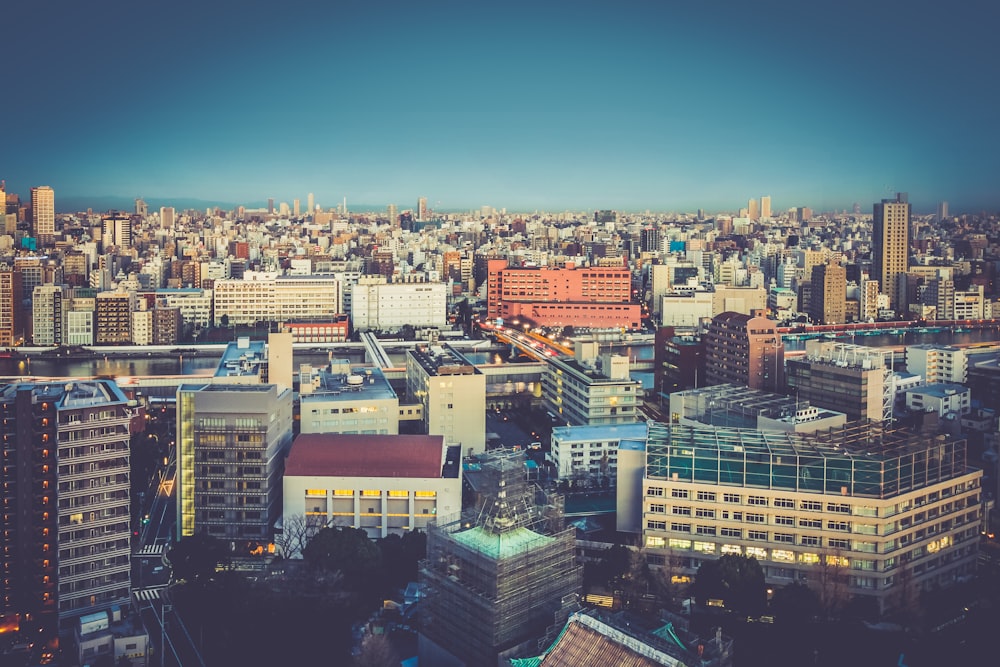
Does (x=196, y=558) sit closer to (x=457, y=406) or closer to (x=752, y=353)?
(x=457, y=406)

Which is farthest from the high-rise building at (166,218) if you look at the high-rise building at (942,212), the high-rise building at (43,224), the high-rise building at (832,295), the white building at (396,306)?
the high-rise building at (942,212)

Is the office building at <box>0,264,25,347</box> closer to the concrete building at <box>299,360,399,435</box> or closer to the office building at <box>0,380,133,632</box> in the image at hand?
the concrete building at <box>299,360,399,435</box>

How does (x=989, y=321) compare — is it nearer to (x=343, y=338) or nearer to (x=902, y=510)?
(x=343, y=338)

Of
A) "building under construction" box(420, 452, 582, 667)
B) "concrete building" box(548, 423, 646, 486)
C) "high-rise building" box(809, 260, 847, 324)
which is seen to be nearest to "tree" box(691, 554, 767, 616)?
"building under construction" box(420, 452, 582, 667)

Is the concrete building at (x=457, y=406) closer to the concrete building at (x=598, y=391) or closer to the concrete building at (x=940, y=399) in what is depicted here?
the concrete building at (x=598, y=391)

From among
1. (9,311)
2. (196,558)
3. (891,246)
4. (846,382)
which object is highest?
(891,246)

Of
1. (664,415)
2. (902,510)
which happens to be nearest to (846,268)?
(664,415)

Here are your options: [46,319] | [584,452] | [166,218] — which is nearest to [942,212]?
[584,452]
